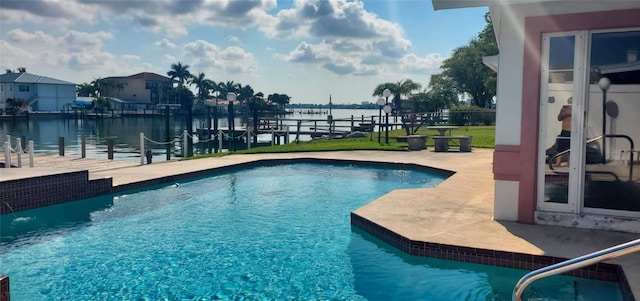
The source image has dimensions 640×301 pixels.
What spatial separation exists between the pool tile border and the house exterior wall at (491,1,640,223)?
1.16 m

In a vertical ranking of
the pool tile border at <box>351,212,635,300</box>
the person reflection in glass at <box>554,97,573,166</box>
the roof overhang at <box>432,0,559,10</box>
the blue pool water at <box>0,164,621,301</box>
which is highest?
the roof overhang at <box>432,0,559,10</box>

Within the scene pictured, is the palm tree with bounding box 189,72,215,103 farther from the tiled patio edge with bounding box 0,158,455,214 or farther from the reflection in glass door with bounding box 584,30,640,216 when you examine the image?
the reflection in glass door with bounding box 584,30,640,216

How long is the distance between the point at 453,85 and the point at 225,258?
144 feet

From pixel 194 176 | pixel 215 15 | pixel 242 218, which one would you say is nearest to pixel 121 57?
pixel 215 15

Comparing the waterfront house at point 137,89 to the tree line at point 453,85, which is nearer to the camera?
the tree line at point 453,85

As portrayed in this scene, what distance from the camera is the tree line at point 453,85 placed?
39.2 metres

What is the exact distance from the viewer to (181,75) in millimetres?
88438

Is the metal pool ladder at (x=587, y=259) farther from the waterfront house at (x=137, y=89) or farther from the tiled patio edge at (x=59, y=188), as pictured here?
the waterfront house at (x=137, y=89)

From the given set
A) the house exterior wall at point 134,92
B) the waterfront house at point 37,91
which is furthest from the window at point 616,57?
the house exterior wall at point 134,92

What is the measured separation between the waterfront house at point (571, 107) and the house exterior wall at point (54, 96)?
74.5 m

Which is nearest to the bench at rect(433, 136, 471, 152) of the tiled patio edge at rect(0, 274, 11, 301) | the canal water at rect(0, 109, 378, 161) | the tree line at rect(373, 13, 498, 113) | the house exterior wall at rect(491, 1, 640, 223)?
the house exterior wall at rect(491, 1, 640, 223)

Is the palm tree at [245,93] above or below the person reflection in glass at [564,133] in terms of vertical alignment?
above

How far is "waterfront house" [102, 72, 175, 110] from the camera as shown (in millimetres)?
83875

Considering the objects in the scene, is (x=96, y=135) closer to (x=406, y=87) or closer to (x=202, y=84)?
(x=406, y=87)
